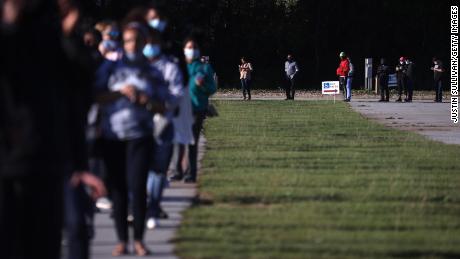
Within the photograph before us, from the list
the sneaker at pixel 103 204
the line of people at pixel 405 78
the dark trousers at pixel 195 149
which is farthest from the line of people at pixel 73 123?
the line of people at pixel 405 78

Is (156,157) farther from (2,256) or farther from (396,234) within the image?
(2,256)

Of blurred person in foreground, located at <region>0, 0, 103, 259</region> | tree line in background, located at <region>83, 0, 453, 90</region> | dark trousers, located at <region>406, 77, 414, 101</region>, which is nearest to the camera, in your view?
blurred person in foreground, located at <region>0, 0, 103, 259</region>

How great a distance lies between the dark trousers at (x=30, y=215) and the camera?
6469 mm

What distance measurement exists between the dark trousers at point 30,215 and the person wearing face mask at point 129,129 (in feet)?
10.7

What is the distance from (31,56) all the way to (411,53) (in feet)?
219

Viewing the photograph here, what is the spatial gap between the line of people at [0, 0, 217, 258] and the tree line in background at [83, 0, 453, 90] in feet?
187

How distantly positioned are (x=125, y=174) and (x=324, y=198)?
4.65 meters

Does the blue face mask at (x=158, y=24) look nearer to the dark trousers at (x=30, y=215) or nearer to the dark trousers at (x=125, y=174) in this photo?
the dark trousers at (x=125, y=174)

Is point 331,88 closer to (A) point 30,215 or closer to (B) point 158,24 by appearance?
(B) point 158,24

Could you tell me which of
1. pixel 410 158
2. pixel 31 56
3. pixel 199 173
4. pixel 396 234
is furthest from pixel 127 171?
pixel 410 158

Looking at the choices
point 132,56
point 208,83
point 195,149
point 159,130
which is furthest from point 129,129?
point 208,83

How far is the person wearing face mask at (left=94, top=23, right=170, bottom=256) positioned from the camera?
9.83 metres

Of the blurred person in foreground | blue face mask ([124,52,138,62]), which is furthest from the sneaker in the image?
the blurred person in foreground

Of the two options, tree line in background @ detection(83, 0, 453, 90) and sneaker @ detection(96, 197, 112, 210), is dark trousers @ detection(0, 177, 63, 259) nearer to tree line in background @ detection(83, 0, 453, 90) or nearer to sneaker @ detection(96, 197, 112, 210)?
sneaker @ detection(96, 197, 112, 210)
